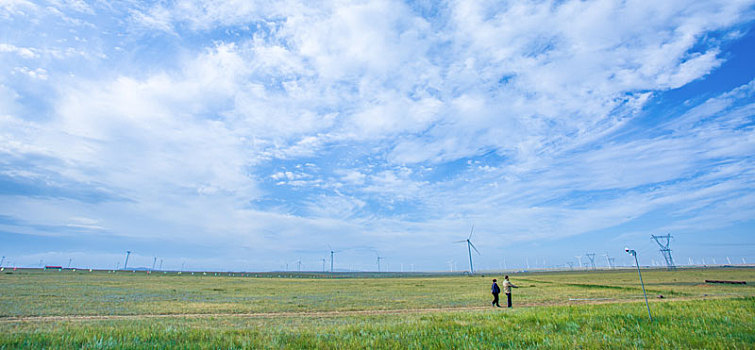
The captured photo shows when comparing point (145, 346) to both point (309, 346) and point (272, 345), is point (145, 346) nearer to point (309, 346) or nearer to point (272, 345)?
point (272, 345)

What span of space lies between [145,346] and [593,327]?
43.9ft

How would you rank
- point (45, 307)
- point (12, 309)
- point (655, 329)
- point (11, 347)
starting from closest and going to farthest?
point (11, 347) < point (655, 329) < point (12, 309) < point (45, 307)

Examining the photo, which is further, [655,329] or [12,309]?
[12,309]

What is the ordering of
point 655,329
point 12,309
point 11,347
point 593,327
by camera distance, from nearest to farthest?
point 11,347, point 655,329, point 593,327, point 12,309

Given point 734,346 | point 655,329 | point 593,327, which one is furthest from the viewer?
point 593,327

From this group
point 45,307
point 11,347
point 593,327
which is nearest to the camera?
point 11,347

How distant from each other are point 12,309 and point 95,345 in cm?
2595

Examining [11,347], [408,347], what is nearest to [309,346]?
[408,347]

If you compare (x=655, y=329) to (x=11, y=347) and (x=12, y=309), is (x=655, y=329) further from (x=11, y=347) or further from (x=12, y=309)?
(x=12, y=309)

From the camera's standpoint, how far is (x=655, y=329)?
1050cm

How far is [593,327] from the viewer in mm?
11445

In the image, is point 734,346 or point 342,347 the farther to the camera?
point 342,347

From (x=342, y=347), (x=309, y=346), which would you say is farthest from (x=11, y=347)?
(x=342, y=347)

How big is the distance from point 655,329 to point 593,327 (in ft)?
5.40
